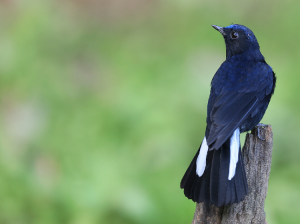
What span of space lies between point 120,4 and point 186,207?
498cm

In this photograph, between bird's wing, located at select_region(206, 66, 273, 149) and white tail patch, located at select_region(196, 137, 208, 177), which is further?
bird's wing, located at select_region(206, 66, 273, 149)

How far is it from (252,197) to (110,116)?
235 centimetres

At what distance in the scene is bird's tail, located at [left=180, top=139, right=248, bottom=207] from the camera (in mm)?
2658

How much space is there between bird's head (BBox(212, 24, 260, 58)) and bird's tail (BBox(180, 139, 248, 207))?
4.35 ft

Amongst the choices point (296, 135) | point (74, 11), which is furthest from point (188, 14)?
point (296, 135)

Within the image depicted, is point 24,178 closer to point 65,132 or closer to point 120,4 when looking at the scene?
point 65,132

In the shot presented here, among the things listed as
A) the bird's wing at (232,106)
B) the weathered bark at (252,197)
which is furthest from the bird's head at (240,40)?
the weathered bark at (252,197)

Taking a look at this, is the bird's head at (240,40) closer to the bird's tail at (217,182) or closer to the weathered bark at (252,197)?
the weathered bark at (252,197)

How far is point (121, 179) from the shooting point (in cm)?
418

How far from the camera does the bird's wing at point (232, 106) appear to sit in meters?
2.95

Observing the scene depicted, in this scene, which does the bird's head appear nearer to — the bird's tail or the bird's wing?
the bird's wing

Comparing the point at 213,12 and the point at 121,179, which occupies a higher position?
the point at 213,12

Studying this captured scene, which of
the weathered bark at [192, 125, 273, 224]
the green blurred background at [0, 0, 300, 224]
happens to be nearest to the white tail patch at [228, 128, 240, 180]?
the weathered bark at [192, 125, 273, 224]

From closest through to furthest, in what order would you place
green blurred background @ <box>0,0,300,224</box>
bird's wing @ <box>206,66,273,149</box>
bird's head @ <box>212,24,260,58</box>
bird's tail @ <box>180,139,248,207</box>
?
1. bird's tail @ <box>180,139,248,207</box>
2. bird's wing @ <box>206,66,273,149</box>
3. bird's head @ <box>212,24,260,58</box>
4. green blurred background @ <box>0,0,300,224</box>
